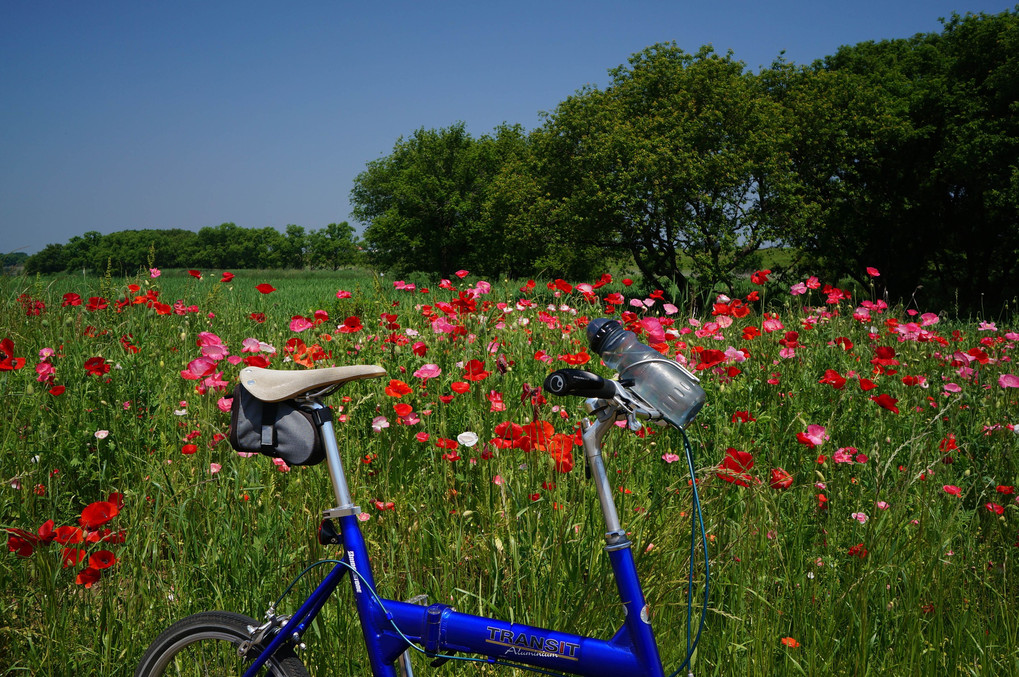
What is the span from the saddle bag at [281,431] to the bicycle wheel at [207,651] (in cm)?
42

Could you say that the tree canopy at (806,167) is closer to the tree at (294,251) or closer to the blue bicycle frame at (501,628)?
the blue bicycle frame at (501,628)

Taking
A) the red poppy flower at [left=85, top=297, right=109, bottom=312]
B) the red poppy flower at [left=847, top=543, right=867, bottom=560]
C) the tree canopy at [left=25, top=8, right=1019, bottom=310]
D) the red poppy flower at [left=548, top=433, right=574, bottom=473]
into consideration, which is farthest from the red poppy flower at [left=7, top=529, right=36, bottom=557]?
the tree canopy at [left=25, top=8, right=1019, bottom=310]

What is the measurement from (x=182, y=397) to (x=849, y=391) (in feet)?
11.6

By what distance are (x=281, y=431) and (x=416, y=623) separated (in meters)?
0.49

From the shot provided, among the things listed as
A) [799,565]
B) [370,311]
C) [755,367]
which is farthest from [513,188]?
[799,565]

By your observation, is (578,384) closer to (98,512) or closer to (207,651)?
(207,651)

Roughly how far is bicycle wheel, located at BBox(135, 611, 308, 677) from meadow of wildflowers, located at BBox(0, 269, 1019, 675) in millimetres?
229

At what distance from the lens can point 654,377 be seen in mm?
988

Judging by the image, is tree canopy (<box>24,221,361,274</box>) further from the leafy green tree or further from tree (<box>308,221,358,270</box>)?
the leafy green tree

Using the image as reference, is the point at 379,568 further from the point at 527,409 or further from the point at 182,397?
the point at 182,397

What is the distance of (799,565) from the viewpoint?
6.66 ft

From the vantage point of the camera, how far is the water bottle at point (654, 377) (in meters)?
0.97

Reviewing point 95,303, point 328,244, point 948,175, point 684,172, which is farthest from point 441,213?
point 328,244

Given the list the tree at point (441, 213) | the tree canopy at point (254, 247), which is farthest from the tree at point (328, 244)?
the tree at point (441, 213)
